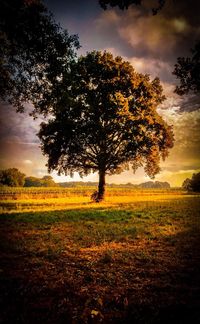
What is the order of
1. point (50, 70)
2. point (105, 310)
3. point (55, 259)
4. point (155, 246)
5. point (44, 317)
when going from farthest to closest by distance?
point (50, 70)
point (155, 246)
point (55, 259)
point (105, 310)
point (44, 317)

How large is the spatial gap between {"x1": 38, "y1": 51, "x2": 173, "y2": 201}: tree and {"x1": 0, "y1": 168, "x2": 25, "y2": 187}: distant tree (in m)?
107

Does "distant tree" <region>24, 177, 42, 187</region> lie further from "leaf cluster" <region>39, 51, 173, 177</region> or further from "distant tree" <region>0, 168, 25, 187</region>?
"leaf cluster" <region>39, 51, 173, 177</region>

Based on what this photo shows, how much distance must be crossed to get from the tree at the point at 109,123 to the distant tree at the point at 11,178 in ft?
350

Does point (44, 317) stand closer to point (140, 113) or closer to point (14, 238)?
point (14, 238)

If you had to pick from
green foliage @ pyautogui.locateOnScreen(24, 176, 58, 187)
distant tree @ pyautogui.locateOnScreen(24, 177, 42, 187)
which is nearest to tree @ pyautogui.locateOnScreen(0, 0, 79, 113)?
green foliage @ pyautogui.locateOnScreen(24, 176, 58, 187)

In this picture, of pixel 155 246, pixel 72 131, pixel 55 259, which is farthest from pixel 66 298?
pixel 72 131

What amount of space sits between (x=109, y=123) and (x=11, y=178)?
114m

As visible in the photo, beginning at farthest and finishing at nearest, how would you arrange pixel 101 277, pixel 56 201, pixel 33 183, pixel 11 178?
1. pixel 33 183
2. pixel 11 178
3. pixel 56 201
4. pixel 101 277

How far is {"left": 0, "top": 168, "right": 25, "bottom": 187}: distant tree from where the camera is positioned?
130875mm

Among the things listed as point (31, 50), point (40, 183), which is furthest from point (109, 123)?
point (40, 183)

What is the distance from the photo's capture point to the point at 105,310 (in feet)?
17.2

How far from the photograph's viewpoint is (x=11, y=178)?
5261 inches

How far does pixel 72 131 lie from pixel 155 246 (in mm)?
22143

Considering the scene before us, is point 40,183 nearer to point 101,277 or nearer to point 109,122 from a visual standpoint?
point 109,122
